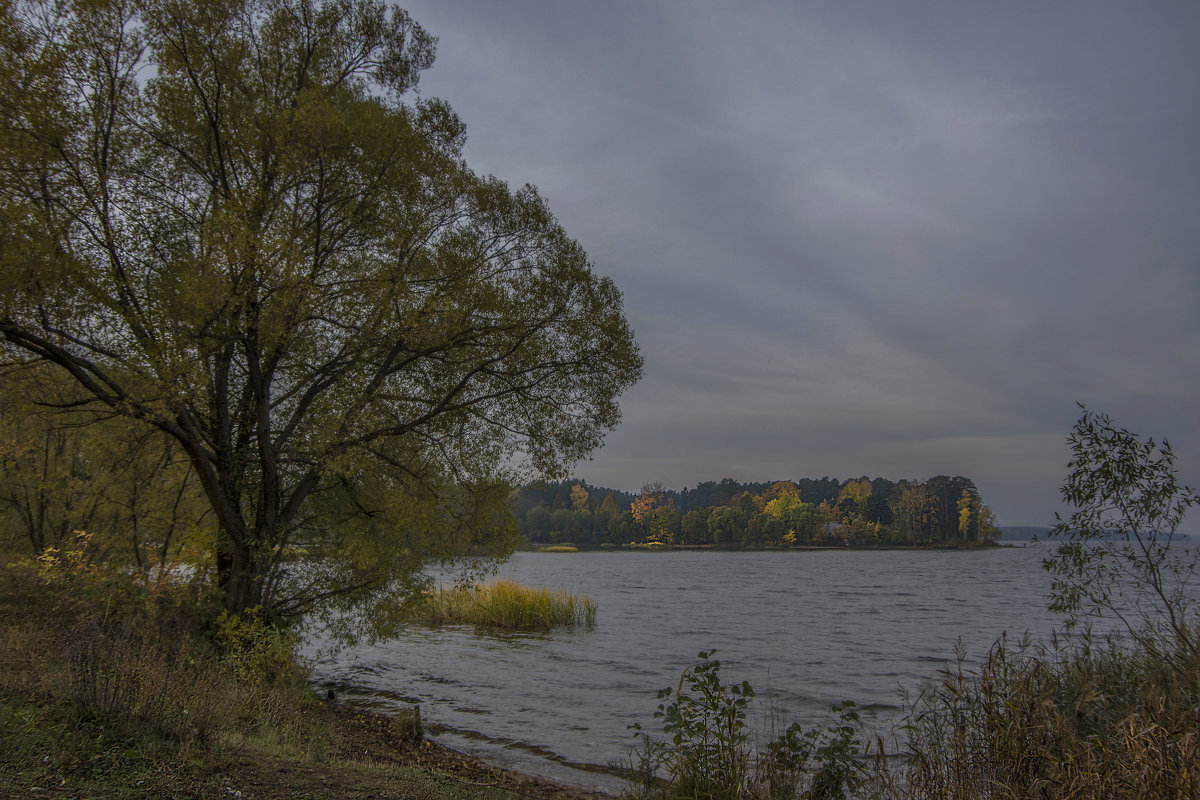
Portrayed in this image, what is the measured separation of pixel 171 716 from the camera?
6.67m

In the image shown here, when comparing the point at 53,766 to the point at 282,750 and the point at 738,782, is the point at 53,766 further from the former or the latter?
the point at 738,782

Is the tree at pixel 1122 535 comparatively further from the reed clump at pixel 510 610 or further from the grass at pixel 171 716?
the reed clump at pixel 510 610

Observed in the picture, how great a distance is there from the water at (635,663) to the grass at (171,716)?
7.22 ft

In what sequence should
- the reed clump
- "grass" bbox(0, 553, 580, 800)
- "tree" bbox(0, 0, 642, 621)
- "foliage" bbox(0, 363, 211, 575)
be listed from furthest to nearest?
1. the reed clump
2. "foliage" bbox(0, 363, 211, 575)
3. "tree" bbox(0, 0, 642, 621)
4. "grass" bbox(0, 553, 580, 800)

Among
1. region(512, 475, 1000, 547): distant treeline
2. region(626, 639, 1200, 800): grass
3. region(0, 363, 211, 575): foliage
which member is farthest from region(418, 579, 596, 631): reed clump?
region(512, 475, 1000, 547): distant treeline

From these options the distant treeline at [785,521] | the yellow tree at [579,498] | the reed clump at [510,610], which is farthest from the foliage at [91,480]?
the yellow tree at [579,498]

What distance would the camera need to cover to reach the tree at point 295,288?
10.0 metres

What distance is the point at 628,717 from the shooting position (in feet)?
46.5

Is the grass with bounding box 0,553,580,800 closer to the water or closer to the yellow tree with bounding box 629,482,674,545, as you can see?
the water

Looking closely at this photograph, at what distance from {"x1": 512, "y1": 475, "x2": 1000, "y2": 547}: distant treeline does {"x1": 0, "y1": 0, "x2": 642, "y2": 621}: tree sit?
353 feet

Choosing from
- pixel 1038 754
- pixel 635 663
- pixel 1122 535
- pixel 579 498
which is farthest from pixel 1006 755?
pixel 579 498

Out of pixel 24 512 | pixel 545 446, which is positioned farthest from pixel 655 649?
pixel 24 512

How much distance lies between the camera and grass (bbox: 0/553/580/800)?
5.34 m

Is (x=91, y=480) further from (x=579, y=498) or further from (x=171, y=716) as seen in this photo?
(x=579, y=498)
